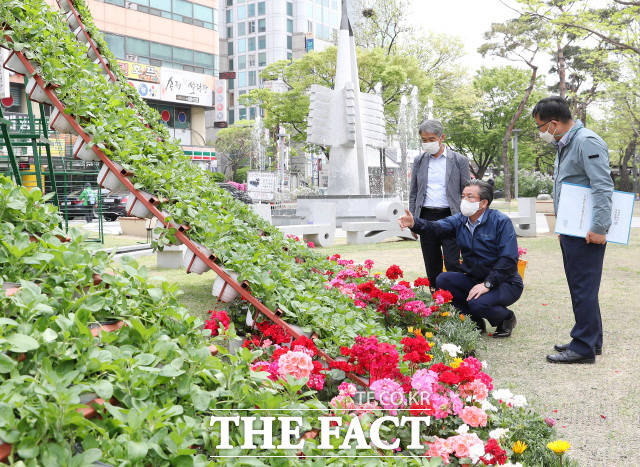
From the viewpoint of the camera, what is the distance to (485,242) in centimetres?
489

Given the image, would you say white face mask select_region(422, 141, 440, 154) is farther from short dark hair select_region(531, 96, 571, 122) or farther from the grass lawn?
the grass lawn

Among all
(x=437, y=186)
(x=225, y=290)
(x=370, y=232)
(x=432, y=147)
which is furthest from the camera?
(x=370, y=232)

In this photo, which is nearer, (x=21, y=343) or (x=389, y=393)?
(x=21, y=343)

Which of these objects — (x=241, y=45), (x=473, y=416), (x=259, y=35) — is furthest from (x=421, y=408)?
(x=241, y=45)

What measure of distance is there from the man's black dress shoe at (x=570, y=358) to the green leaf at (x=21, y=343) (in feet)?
12.4

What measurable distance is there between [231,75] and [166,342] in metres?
57.1

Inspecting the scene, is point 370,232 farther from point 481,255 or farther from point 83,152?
point 83,152

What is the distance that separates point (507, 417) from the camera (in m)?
2.81

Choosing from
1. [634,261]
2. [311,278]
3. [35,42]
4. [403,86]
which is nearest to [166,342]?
[311,278]

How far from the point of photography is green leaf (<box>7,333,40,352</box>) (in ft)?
5.51

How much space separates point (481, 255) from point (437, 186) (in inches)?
35.1

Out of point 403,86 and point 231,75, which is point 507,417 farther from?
point 231,75

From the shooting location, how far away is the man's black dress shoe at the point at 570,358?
4.38 m

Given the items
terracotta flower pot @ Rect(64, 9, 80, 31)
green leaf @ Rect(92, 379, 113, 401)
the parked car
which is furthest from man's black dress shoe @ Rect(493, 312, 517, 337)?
the parked car
